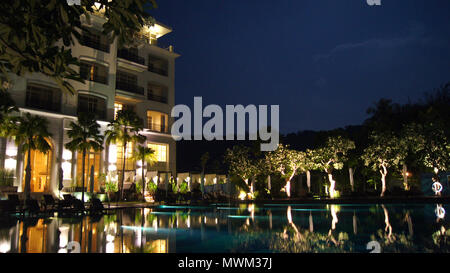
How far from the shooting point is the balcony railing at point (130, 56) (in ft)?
119

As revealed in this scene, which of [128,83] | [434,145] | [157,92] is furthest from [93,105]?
[434,145]

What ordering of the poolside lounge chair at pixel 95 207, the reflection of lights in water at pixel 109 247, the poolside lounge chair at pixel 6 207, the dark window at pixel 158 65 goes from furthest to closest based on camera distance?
the dark window at pixel 158 65 → the poolside lounge chair at pixel 95 207 → the poolside lounge chair at pixel 6 207 → the reflection of lights in water at pixel 109 247

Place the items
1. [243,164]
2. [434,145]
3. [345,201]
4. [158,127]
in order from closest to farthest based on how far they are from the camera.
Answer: [345,201]
[434,145]
[243,164]
[158,127]

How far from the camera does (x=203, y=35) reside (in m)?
134

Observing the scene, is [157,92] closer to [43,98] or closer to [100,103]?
[100,103]

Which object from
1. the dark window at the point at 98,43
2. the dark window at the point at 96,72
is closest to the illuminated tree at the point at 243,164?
the dark window at the point at 96,72

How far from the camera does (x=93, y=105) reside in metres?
33.1

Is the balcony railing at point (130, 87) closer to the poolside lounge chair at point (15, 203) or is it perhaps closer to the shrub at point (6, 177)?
the shrub at point (6, 177)

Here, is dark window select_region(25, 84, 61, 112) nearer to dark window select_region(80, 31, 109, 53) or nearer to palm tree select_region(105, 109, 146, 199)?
palm tree select_region(105, 109, 146, 199)

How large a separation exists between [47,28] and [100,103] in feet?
105

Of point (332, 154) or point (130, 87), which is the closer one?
point (332, 154)

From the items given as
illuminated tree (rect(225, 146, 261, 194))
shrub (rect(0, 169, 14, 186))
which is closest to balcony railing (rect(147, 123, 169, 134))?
illuminated tree (rect(225, 146, 261, 194))

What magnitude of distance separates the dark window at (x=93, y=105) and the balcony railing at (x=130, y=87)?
314cm

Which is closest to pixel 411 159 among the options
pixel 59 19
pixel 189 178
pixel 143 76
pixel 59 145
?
pixel 189 178
